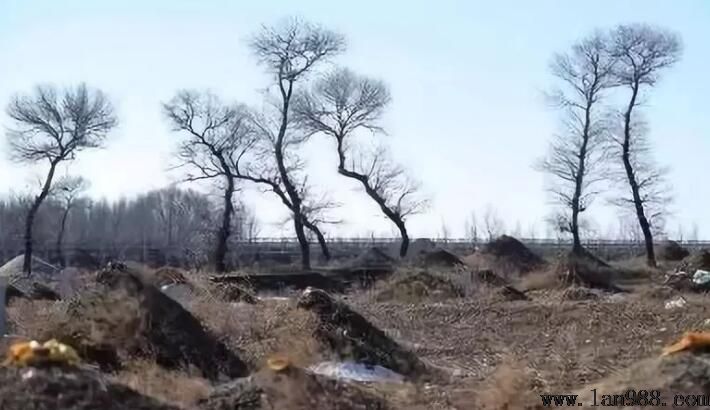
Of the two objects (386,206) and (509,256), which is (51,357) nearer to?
(509,256)

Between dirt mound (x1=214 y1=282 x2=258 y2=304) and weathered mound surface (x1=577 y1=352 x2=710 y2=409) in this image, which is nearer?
weathered mound surface (x1=577 y1=352 x2=710 y2=409)

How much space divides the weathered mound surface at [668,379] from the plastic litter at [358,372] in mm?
3088

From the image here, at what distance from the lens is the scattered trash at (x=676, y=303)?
17312 millimetres

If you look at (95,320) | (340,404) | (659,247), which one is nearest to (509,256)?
(659,247)

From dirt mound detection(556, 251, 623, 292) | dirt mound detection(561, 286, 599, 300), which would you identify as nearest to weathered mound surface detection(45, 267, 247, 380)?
dirt mound detection(561, 286, 599, 300)

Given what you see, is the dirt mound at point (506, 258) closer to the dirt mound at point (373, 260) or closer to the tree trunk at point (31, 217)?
the dirt mound at point (373, 260)

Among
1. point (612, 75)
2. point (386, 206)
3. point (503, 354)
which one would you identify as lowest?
point (503, 354)

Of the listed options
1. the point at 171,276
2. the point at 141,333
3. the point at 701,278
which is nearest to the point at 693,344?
the point at 141,333

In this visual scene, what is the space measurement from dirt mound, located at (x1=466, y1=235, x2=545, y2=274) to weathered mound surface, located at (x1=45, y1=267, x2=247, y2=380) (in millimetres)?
25469

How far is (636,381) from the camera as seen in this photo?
6.83 m

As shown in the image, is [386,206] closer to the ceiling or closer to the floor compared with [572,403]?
closer to the ceiling

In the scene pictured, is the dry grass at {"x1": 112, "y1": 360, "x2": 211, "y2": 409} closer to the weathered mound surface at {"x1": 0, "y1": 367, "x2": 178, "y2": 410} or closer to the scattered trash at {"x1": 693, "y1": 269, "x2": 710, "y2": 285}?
the weathered mound surface at {"x1": 0, "y1": 367, "x2": 178, "y2": 410}

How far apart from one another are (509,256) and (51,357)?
A: 33.0m

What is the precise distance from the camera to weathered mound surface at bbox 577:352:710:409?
651 centimetres
